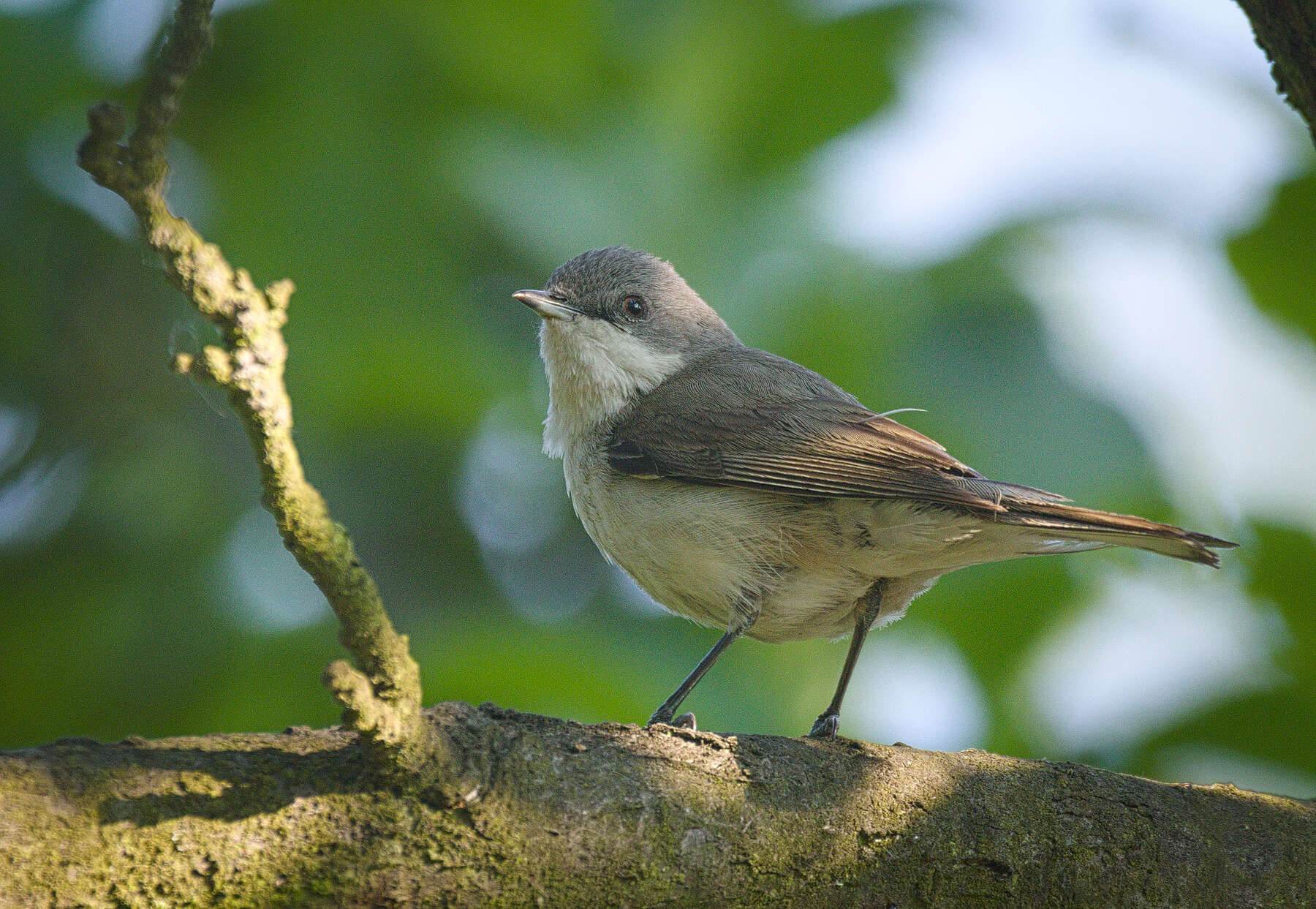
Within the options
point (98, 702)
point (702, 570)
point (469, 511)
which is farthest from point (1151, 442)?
point (98, 702)

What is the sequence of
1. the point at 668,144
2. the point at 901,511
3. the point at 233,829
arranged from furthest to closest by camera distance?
Result: the point at 668,144 < the point at 901,511 < the point at 233,829

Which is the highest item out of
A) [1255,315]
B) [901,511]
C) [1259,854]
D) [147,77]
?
[1255,315]

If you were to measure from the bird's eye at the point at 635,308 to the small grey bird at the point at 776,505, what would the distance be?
313 millimetres

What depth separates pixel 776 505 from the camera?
3.84 meters

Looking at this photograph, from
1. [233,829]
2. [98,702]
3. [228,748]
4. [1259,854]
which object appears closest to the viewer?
[233,829]

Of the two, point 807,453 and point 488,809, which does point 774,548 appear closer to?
point 807,453

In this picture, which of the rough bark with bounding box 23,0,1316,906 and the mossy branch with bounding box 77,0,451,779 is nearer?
the mossy branch with bounding box 77,0,451,779

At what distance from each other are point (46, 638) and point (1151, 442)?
6.49m

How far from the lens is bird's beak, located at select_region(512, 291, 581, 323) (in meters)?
4.58

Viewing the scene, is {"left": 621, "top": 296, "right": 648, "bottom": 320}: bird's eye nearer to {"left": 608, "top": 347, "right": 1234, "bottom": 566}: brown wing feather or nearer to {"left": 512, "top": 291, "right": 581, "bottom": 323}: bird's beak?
{"left": 512, "top": 291, "right": 581, "bottom": 323}: bird's beak

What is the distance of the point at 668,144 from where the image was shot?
741 centimetres

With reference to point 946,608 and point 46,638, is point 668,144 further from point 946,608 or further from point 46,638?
point 46,638

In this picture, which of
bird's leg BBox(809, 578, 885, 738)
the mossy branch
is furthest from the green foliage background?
the mossy branch

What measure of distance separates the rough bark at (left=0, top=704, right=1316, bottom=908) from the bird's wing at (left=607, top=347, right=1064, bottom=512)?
1121mm
